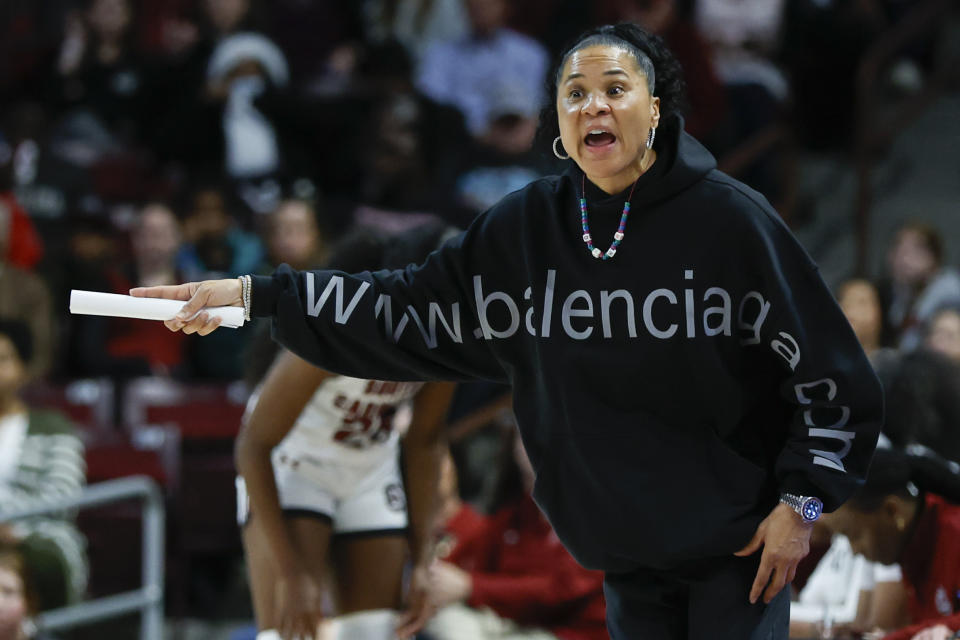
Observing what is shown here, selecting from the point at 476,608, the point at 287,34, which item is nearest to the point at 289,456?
the point at 476,608

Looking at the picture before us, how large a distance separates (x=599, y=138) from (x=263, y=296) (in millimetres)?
671

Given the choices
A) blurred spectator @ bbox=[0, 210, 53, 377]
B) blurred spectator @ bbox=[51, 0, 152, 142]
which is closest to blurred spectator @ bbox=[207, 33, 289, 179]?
blurred spectator @ bbox=[51, 0, 152, 142]

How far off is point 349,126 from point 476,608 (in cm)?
366

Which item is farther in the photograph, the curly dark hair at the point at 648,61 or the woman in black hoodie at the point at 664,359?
the curly dark hair at the point at 648,61

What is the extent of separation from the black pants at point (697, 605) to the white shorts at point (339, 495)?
1.08 metres

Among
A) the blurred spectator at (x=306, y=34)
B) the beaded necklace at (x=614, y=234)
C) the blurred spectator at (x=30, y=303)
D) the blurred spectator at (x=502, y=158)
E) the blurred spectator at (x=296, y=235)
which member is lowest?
the beaded necklace at (x=614, y=234)

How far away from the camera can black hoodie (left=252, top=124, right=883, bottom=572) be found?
2.30m

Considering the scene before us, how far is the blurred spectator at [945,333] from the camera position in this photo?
16.2ft

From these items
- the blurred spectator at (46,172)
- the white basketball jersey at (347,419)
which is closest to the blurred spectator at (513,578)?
the white basketball jersey at (347,419)

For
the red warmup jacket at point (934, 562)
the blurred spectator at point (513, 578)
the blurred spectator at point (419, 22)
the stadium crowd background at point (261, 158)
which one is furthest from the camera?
the blurred spectator at point (419, 22)

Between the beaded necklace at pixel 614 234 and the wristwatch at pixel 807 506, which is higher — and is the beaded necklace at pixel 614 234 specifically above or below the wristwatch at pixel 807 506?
above

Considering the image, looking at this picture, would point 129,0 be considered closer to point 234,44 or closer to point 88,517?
point 234,44

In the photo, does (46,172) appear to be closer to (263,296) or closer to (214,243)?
(214,243)

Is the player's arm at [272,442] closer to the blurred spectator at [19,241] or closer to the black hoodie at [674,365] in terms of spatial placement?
the black hoodie at [674,365]
